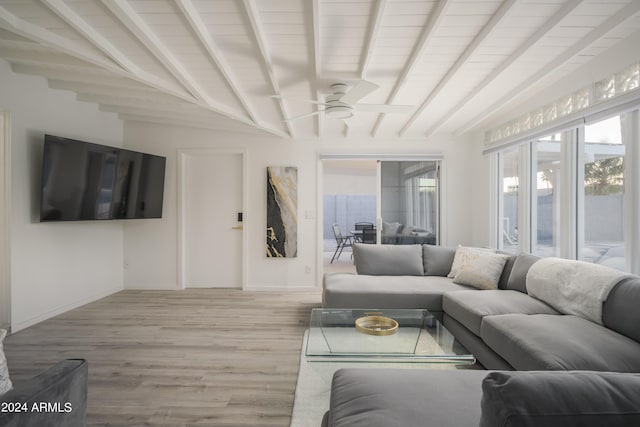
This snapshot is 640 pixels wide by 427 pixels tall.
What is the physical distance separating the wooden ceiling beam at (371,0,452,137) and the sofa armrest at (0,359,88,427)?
2.44 metres

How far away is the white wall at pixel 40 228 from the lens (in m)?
3.25

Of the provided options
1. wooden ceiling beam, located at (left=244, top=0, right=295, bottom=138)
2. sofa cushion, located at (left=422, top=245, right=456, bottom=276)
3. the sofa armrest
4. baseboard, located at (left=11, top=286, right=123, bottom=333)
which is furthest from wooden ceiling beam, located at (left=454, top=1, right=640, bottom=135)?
baseboard, located at (left=11, top=286, right=123, bottom=333)

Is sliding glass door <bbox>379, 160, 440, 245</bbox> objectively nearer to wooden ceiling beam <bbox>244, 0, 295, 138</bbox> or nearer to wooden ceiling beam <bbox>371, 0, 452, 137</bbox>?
wooden ceiling beam <bbox>371, 0, 452, 137</bbox>

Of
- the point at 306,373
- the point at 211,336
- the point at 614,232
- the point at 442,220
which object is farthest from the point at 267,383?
the point at 442,220

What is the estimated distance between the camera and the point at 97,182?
3.86m

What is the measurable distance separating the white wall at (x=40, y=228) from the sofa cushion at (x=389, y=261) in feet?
11.2

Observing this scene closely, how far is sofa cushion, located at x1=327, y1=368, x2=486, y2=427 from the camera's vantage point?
46.4 inches

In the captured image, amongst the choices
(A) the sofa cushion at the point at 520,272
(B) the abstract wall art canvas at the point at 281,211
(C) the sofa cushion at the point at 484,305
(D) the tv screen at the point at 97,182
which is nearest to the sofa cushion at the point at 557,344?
(C) the sofa cushion at the point at 484,305

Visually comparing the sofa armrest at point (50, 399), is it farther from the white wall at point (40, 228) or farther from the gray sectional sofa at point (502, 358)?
the white wall at point (40, 228)

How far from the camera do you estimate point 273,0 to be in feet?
6.20

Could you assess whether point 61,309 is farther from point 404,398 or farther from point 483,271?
point 483,271

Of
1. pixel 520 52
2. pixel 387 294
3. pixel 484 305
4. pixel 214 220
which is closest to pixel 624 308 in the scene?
pixel 484 305

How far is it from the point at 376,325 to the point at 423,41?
2049 millimetres

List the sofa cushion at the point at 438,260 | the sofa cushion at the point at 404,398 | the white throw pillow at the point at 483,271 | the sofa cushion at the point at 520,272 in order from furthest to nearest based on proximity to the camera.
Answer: the sofa cushion at the point at 438,260 → the white throw pillow at the point at 483,271 → the sofa cushion at the point at 520,272 → the sofa cushion at the point at 404,398
